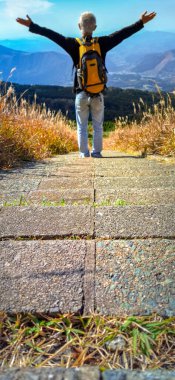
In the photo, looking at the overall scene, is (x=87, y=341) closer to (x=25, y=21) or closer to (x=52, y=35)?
(x=52, y=35)

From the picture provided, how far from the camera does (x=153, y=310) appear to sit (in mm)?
978

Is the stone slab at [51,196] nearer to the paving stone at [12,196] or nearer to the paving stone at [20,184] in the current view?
the paving stone at [12,196]

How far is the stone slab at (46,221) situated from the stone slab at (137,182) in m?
0.88

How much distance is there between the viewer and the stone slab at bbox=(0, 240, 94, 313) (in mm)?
1017

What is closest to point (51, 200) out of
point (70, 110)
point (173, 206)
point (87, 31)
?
point (173, 206)

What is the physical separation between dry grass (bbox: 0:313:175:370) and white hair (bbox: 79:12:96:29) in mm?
4053

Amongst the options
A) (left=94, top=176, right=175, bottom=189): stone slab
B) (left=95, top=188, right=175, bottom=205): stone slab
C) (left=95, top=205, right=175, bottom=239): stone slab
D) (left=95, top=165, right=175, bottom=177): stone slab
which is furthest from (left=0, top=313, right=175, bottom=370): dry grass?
(left=95, top=165, right=175, bottom=177): stone slab

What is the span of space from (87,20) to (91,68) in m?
0.54

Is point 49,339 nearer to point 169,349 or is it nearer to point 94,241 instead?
point 169,349

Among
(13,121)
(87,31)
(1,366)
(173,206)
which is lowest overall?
(1,366)

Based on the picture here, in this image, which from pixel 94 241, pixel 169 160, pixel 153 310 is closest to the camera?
pixel 153 310

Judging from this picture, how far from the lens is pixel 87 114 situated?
5.09 m

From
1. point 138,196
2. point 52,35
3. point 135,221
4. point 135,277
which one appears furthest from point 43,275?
point 52,35

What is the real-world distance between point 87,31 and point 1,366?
4.25 m
